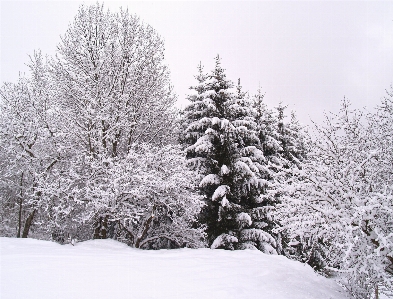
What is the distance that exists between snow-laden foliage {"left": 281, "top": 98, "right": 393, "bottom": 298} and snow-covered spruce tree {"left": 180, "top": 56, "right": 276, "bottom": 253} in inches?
270

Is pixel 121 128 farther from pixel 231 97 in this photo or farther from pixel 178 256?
pixel 178 256

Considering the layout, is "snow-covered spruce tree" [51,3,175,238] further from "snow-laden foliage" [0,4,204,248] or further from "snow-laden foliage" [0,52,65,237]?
"snow-laden foliage" [0,52,65,237]

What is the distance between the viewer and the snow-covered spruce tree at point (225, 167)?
46.5ft

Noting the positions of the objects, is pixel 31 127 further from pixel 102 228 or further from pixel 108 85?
pixel 102 228

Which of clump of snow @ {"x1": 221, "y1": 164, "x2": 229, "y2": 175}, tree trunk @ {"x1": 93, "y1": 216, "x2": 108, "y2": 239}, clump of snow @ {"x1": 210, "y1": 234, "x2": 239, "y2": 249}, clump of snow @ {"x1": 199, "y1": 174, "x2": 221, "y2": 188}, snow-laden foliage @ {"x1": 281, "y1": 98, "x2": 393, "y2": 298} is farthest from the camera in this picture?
clump of snow @ {"x1": 221, "y1": 164, "x2": 229, "y2": 175}

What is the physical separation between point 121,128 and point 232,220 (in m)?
6.84

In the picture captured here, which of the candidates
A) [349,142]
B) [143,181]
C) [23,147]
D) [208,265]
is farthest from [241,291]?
[23,147]

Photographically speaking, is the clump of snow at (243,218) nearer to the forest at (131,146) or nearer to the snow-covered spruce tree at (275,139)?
the forest at (131,146)

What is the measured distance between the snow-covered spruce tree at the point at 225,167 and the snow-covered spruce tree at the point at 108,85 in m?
2.12

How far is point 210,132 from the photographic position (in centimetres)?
1459

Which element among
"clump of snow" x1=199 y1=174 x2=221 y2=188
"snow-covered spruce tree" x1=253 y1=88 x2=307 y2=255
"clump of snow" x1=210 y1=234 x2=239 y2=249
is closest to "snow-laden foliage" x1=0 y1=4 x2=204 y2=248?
"clump of snow" x1=210 y1=234 x2=239 y2=249

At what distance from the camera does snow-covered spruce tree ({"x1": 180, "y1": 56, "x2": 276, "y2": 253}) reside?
46.5ft

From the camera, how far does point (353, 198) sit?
19.8 feet

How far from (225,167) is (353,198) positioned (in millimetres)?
8418
